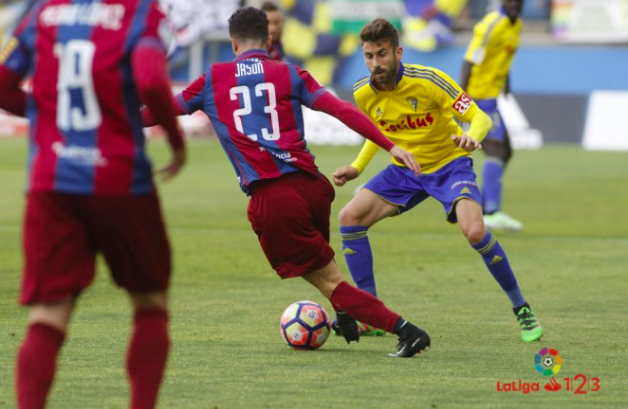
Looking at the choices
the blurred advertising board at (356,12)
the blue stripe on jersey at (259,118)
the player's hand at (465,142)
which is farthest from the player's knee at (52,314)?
the blurred advertising board at (356,12)

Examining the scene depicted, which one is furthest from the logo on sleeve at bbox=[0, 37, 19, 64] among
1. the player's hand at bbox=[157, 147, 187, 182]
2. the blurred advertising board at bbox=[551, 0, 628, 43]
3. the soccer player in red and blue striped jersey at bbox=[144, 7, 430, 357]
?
the blurred advertising board at bbox=[551, 0, 628, 43]

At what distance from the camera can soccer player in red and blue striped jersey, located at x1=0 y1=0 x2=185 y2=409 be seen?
450 centimetres

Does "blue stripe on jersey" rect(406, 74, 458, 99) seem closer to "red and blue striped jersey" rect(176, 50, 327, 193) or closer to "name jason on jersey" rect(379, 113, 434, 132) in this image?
"name jason on jersey" rect(379, 113, 434, 132)

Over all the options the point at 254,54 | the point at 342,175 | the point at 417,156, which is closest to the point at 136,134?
the point at 254,54

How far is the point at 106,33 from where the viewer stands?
4.52m

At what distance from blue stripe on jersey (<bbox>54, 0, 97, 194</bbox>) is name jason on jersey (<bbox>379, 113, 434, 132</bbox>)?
3.67m

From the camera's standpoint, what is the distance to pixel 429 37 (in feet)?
107

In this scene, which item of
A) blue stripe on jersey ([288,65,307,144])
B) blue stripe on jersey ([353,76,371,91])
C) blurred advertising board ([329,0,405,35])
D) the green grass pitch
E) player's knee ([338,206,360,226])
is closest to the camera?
the green grass pitch

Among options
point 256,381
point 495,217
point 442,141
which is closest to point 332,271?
point 256,381

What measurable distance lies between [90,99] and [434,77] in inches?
142

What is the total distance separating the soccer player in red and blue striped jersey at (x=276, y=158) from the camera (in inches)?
254

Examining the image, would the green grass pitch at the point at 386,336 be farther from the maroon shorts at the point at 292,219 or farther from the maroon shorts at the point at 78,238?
the maroon shorts at the point at 78,238

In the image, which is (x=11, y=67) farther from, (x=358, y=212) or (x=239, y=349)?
(x=358, y=212)

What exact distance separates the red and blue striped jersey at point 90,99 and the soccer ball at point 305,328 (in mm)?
2447
